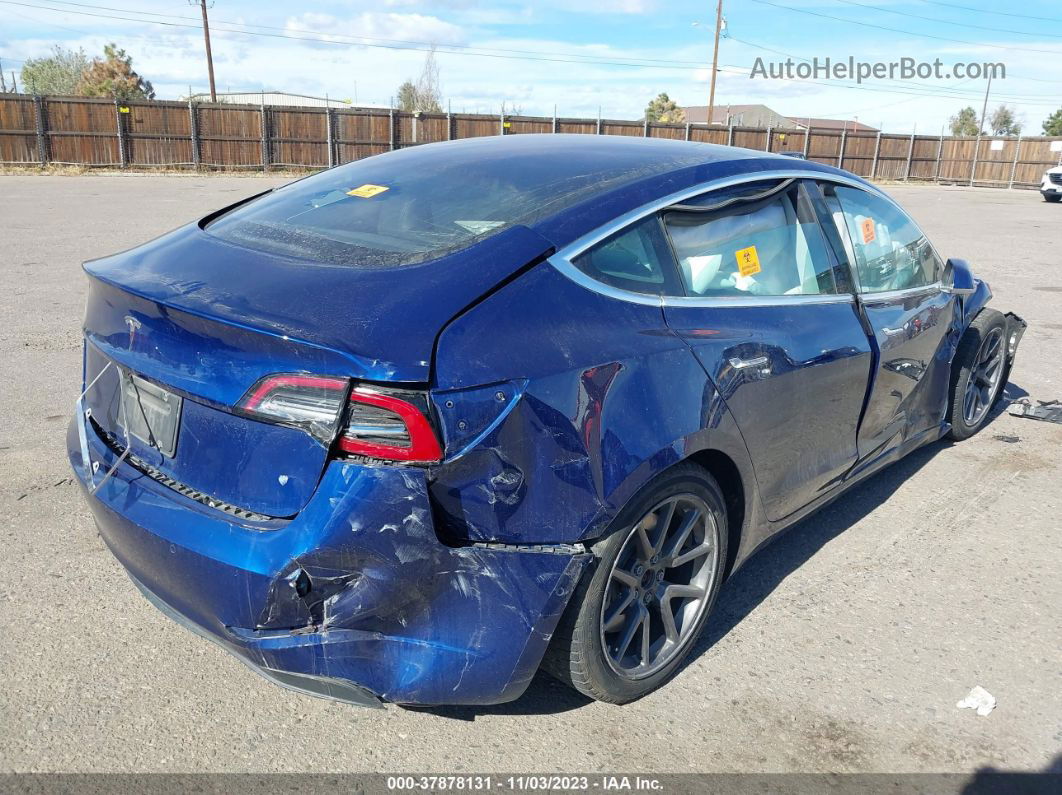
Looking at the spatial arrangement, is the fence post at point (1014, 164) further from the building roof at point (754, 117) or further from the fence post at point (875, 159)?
the building roof at point (754, 117)

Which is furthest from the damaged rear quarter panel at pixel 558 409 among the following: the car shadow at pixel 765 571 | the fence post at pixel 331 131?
the fence post at pixel 331 131

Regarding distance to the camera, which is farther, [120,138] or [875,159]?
[875,159]

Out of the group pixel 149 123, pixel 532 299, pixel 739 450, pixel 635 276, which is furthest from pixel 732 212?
pixel 149 123

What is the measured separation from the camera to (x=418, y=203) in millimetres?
2939

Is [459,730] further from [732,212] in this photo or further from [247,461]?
[732,212]

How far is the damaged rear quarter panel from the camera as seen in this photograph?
6.99 feet

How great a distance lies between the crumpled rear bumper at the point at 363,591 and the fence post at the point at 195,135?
32.2m

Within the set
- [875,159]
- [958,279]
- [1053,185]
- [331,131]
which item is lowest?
[1053,185]

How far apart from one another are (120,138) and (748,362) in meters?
32.7

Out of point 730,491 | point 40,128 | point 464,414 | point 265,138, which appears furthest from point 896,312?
point 40,128

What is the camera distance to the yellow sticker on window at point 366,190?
3.09 m

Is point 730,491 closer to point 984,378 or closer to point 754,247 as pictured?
point 754,247

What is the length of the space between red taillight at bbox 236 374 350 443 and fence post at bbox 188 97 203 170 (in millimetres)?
32374

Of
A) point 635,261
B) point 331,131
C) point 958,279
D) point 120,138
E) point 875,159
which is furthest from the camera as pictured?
point 875,159
